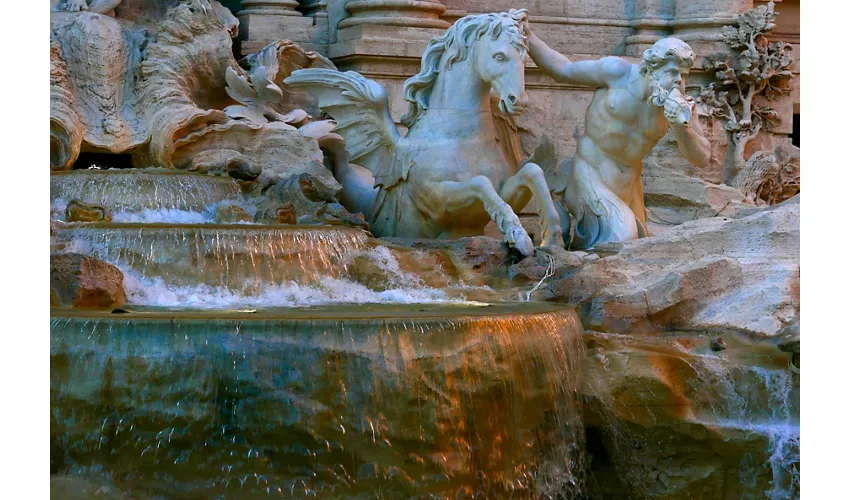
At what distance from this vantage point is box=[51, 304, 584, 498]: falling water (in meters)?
5.90

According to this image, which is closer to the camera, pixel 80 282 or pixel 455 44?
pixel 80 282

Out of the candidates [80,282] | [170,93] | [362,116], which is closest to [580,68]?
[362,116]

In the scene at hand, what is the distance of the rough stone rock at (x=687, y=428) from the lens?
697 cm

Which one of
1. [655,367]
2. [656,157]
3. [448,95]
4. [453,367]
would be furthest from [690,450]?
[656,157]

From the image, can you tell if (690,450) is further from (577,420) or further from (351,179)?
(351,179)

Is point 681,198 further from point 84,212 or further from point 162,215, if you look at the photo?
point 84,212

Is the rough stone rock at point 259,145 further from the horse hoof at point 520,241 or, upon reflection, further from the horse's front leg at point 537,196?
the horse hoof at point 520,241

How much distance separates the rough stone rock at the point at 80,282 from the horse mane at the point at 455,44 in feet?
8.25

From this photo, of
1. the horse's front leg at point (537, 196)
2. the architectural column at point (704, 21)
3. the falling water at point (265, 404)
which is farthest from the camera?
the architectural column at point (704, 21)

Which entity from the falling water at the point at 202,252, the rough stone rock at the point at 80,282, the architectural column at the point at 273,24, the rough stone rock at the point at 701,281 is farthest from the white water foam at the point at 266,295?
the architectural column at the point at 273,24

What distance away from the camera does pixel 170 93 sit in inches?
401

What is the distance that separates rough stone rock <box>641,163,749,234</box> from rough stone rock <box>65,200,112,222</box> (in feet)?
12.4

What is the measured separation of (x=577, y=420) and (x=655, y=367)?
0.43 m

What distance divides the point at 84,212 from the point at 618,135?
2.85 metres
